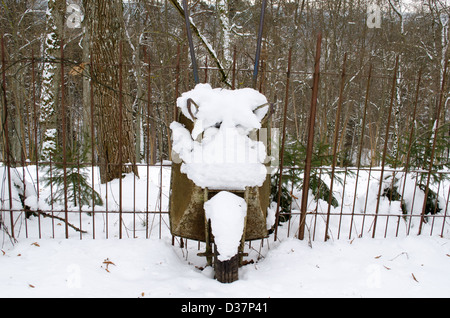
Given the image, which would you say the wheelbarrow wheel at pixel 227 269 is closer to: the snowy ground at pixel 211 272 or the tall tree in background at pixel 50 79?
the snowy ground at pixel 211 272

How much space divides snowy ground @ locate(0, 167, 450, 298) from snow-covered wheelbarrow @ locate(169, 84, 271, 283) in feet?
1.24

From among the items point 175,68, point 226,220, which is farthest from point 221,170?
point 175,68

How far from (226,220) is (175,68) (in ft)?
5.83

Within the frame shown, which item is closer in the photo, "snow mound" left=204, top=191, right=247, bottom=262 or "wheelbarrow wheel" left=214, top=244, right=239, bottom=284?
"snow mound" left=204, top=191, right=247, bottom=262

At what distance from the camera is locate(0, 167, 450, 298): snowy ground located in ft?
8.50

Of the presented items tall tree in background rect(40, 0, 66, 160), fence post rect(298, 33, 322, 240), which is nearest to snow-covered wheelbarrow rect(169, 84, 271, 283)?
fence post rect(298, 33, 322, 240)

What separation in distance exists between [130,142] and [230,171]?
302 centimetres

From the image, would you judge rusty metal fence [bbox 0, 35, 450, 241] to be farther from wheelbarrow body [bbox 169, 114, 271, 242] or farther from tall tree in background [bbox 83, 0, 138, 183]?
tall tree in background [bbox 83, 0, 138, 183]

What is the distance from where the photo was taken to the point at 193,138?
2619 millimetres

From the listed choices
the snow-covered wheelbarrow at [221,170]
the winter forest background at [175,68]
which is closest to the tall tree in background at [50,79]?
the winter forest background at [175,68]

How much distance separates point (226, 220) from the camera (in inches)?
97.0

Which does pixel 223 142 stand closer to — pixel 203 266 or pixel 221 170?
pixel 221 170

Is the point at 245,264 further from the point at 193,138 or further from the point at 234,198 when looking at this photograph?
the point at 193,138

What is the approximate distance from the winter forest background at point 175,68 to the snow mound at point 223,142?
47 cm
